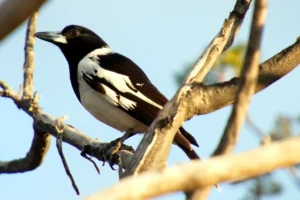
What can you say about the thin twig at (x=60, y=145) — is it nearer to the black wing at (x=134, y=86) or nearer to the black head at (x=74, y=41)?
the black wing at (x=134, y=86)

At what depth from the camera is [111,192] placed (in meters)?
1.47

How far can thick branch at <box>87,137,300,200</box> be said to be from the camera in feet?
5.00

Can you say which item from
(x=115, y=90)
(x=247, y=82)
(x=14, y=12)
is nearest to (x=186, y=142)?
(x=115, y=90)

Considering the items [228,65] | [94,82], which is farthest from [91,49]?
[228,65]

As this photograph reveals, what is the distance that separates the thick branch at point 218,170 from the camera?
1.52 m

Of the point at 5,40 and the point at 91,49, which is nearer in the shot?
the point at 5,40

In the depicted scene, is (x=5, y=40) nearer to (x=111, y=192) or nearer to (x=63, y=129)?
(x=111, y=192)

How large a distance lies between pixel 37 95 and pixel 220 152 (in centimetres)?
358

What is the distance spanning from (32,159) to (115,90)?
0.89 meters

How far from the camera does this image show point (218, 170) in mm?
1568

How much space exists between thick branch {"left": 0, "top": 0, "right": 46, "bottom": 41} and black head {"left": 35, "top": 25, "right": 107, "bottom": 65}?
15.1 feet

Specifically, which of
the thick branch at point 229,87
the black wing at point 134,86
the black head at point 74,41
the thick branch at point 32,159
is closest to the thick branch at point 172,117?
the thick branch at point 229,87

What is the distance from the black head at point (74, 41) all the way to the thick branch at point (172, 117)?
2311mm

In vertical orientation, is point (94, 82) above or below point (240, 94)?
below
